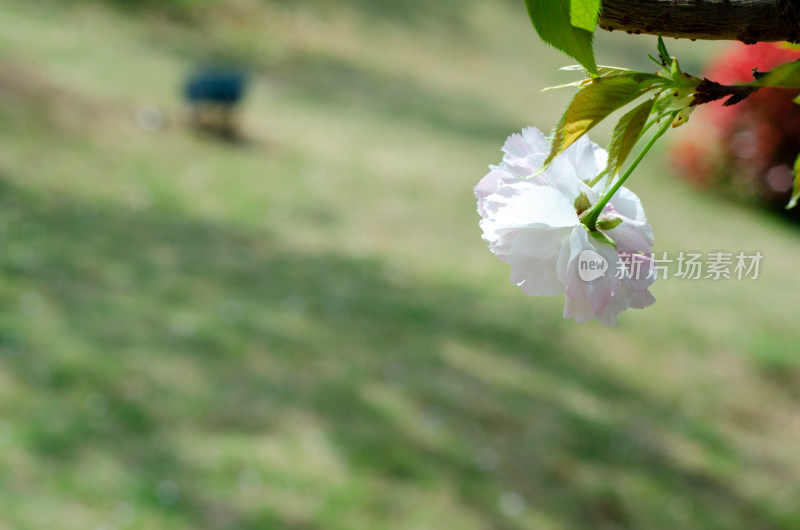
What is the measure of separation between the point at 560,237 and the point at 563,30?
0.10 meters

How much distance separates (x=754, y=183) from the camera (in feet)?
21.5

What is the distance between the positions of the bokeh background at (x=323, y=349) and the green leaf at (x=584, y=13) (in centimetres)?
67

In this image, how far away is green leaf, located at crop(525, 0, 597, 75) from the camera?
37 cm

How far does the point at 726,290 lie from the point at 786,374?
1.04 m

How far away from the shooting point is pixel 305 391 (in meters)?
2.96

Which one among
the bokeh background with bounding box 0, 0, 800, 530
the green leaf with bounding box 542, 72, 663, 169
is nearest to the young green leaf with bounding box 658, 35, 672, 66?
the green leaf with bounding box 542, 72, 663, 169

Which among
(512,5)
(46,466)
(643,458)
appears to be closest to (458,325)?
(643,458)

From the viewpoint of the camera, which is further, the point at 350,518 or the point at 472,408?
the point at 472,408

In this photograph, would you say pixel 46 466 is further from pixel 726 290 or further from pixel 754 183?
pixel 754 183

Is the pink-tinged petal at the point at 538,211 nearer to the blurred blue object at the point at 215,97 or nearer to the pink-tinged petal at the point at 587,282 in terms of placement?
the pink-tinged petal at the point at 587,282

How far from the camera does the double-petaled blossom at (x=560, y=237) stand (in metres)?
0.38

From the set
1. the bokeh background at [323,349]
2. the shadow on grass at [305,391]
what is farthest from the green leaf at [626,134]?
the shadow on grass at [305,391]

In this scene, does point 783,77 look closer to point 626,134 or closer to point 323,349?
point 626,134

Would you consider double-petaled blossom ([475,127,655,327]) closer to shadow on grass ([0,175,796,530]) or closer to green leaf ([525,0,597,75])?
green leaf ([525,0,597,75])
